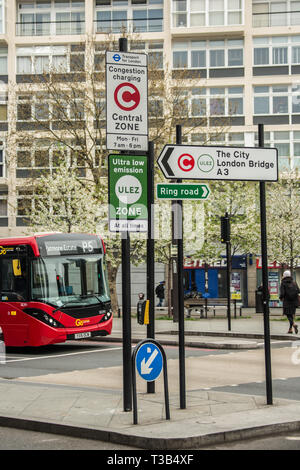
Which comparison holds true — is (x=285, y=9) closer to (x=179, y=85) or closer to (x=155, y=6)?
(x=155, y=6)

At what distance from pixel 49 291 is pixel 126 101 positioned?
379 inches

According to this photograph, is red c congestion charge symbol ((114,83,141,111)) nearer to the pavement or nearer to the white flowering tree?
the pavement

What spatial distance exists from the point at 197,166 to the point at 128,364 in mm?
2520

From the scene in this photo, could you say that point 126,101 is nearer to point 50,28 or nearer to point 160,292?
point 160,292

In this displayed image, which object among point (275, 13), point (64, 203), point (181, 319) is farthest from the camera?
point (275, 13)

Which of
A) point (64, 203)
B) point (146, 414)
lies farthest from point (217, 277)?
point (146, 414)

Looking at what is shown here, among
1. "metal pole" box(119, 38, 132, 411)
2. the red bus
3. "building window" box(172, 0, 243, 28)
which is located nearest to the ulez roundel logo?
"metal pole" box(119, 38, 132, 411)

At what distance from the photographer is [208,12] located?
4772 cm

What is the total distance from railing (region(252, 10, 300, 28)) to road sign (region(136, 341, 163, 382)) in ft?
140

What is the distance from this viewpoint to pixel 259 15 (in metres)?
48.1

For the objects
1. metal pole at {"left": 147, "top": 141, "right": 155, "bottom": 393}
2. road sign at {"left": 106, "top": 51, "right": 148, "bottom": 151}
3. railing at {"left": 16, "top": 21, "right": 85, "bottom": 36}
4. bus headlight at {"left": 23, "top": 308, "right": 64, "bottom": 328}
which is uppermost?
railing at {"left": 16, "top": 21, "right": 85, "bottom": 36}

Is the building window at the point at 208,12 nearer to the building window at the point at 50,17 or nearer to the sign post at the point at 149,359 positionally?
the building window at the point at 50,17

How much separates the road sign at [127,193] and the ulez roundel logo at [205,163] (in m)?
0.72

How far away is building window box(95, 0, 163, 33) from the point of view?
4888 centimetres
